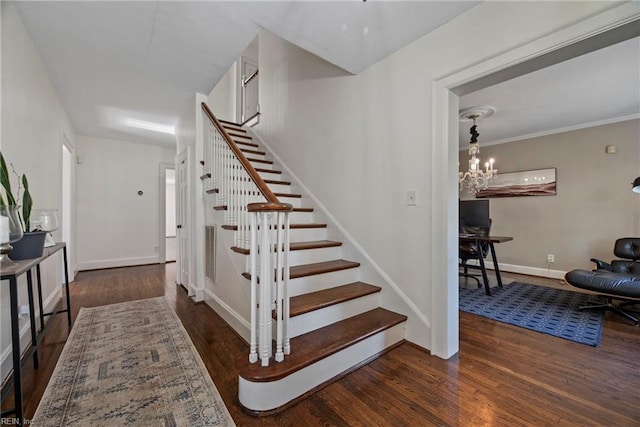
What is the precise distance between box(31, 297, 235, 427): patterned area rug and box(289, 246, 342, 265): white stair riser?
3.37 feet

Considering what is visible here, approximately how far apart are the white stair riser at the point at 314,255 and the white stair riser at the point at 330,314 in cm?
57

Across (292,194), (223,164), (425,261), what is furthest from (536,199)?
(223,164)

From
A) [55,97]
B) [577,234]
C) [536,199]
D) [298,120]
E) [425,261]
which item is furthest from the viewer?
[536,199]

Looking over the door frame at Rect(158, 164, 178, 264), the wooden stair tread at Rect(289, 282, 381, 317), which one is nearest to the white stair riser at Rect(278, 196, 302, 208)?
the wooden stair tread at Rect(289, 282, 381, 317)

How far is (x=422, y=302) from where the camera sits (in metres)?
2.07

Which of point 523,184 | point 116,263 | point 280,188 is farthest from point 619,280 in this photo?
point 116,263

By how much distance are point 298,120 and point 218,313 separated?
2.43m

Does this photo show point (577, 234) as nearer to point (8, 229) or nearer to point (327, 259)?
point (327, 259)

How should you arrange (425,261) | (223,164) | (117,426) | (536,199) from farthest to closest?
(536,199), (223,164), (425,261), (117,426)

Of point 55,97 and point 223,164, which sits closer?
point 223,164

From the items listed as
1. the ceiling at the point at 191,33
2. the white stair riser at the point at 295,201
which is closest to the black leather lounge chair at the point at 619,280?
the ceiling at the point at 191,33

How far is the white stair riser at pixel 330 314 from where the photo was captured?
1.87m

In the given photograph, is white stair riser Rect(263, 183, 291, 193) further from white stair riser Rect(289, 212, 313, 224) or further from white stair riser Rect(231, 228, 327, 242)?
white stair riser Rect(231, 228, 327, 242)

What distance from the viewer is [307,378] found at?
62.1 inches
